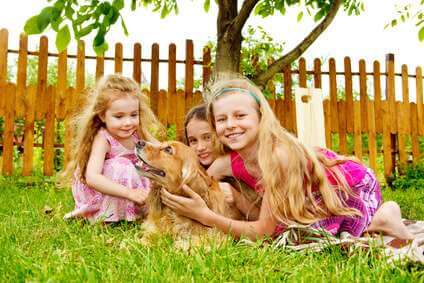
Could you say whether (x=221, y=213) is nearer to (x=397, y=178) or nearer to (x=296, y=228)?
(x=296, y=228)

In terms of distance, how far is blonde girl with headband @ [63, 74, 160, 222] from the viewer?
3.57m

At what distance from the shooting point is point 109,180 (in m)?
3.44

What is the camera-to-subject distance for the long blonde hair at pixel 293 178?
2.66 meters

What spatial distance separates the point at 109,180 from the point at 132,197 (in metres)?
0.23

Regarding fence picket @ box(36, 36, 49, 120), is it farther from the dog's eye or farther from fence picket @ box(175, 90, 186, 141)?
the dog's eye

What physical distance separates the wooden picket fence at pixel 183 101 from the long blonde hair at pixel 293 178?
4.01m

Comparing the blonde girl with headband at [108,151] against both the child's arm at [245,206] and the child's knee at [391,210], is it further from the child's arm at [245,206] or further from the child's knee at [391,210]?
the child's knee at [391,210]

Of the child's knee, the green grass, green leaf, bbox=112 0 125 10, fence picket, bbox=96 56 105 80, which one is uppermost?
fence picket, bbox=96 56 105 80

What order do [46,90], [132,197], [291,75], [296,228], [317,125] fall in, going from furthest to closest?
[291,75] → [46,90] → [317,125] → [132,197] → [296,228]

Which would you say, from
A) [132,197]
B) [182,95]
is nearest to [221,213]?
[132,197]

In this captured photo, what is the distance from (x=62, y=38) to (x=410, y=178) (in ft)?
21.7

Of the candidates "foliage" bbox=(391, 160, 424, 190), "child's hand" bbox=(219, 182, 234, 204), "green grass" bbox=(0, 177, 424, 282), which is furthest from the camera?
"foliage" bbox=(391, 160, 424, 190)

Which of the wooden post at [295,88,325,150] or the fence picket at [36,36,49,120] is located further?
the fence picket at [36,36,49,120]

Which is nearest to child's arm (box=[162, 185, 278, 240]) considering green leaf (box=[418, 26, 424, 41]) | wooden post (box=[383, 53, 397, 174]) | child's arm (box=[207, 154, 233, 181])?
child's arm (box=[207, 154, 233, 181])
